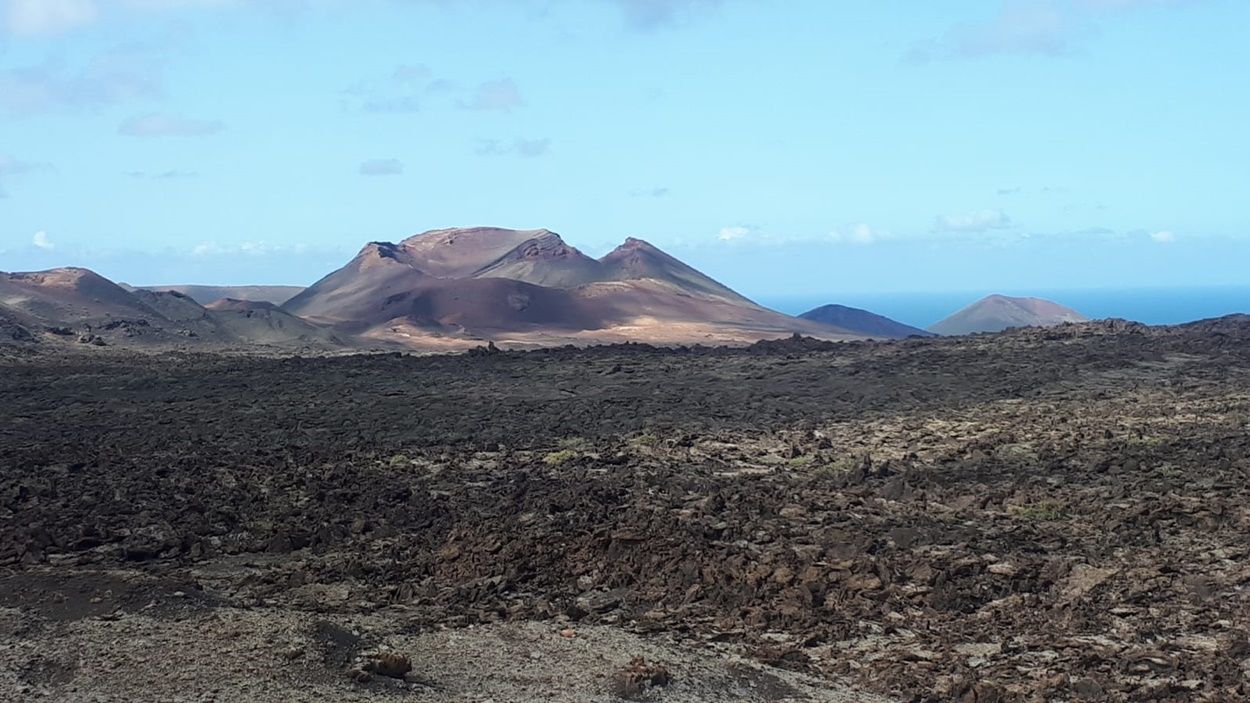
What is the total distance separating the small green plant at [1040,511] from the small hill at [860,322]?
6360cm

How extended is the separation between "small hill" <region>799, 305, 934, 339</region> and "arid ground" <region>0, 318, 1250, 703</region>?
177 ft

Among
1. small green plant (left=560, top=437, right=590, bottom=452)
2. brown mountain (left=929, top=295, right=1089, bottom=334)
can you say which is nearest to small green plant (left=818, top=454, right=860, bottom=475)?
small green plant (left=560, top=437, right=590, bottom=452)

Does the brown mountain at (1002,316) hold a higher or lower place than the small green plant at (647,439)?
higher

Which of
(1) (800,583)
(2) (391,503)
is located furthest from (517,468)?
(1) (800,583)

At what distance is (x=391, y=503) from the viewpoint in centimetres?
1541

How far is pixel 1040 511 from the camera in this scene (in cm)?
1455

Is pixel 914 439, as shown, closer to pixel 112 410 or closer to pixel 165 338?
pixel 112 410

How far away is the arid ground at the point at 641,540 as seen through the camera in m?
9.14

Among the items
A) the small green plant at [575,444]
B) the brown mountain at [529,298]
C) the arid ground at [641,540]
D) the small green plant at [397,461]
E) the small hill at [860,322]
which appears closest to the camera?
the arid ground at [641,540]

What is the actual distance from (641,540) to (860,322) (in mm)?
70745

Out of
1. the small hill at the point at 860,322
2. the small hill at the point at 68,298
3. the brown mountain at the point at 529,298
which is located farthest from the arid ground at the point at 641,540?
the small hill at the point at 860,322

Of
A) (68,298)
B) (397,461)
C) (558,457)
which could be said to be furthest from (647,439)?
(68,298)

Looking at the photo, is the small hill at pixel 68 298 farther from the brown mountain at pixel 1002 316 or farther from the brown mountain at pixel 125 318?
the brown mountain at pixel 1002 316

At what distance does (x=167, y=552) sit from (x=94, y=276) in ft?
166
